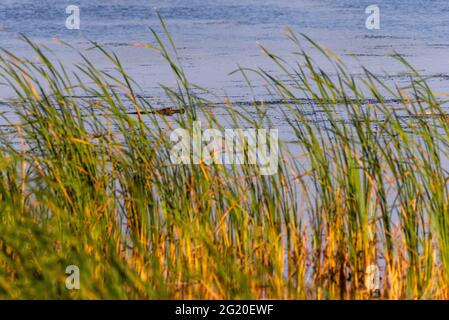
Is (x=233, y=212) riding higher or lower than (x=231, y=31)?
lower

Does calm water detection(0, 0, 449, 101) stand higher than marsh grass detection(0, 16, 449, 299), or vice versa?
calm water detection(0, 0, 449, 101)

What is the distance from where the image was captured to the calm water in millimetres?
16281

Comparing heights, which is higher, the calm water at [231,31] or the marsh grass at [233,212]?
the calm water at [231,31]

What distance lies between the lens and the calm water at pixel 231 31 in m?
16.3

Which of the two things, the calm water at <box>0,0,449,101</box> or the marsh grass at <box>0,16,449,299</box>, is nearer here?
the marsh grass at <box>0,16,449,299</box>

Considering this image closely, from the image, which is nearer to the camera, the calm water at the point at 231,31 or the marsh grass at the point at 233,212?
the marsh grass at the point at 233,212

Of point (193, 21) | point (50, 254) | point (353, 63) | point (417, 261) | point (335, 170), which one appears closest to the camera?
point (50, 254)

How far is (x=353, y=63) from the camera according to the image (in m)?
17.2

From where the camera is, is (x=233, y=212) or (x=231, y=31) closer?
(x=233, y=212)

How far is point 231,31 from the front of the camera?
909 inches

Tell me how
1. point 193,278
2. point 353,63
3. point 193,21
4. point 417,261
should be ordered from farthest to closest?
point 193,21
point 353,63
point 417,261
point 193,278

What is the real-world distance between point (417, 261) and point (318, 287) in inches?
18.2
